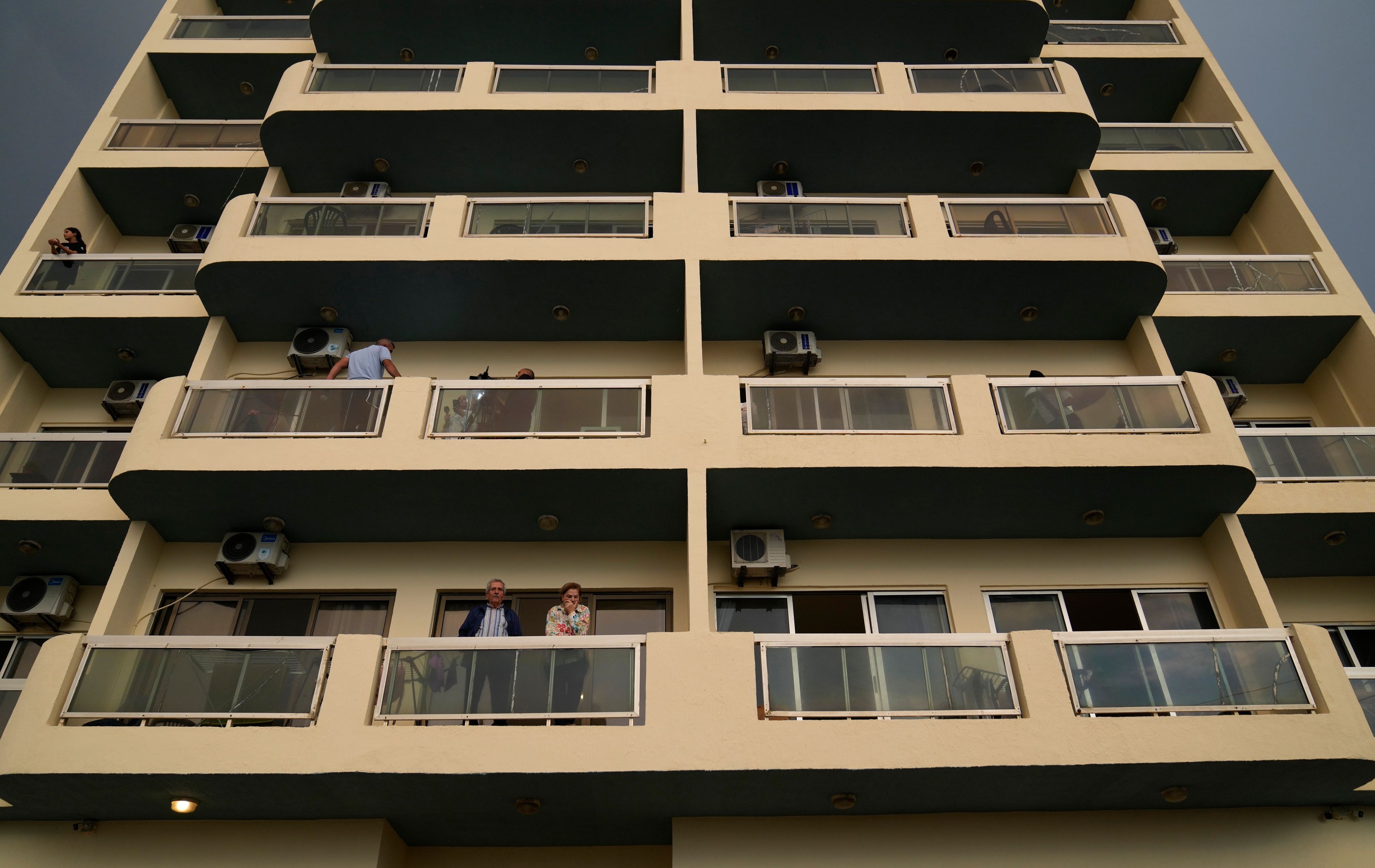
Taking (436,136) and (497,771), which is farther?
(436,136)

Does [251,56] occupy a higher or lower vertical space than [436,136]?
higher

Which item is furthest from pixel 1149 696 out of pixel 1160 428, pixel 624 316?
pixel 624 316

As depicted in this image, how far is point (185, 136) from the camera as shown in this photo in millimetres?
16359

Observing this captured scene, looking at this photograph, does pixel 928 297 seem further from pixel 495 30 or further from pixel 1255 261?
pixel 495 30

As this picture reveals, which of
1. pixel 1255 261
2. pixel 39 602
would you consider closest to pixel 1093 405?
pixel 1255 261

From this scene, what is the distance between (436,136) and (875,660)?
11.0m

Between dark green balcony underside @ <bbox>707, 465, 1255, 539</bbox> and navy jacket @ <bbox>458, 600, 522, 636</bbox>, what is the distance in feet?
8.86

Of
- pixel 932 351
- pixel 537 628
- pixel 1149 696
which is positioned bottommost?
pixel 1149 696

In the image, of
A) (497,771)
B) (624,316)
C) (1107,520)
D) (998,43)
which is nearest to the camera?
(497,771)

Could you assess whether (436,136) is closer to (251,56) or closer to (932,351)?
(251,56)

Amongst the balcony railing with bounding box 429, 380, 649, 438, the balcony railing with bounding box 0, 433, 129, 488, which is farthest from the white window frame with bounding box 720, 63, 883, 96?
the balcony railing with bounding box 0, 433, 129, 488

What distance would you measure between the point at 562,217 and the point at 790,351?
3.86 meters

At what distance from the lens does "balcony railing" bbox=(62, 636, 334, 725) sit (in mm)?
8844

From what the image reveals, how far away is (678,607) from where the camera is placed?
11242 millimetres
